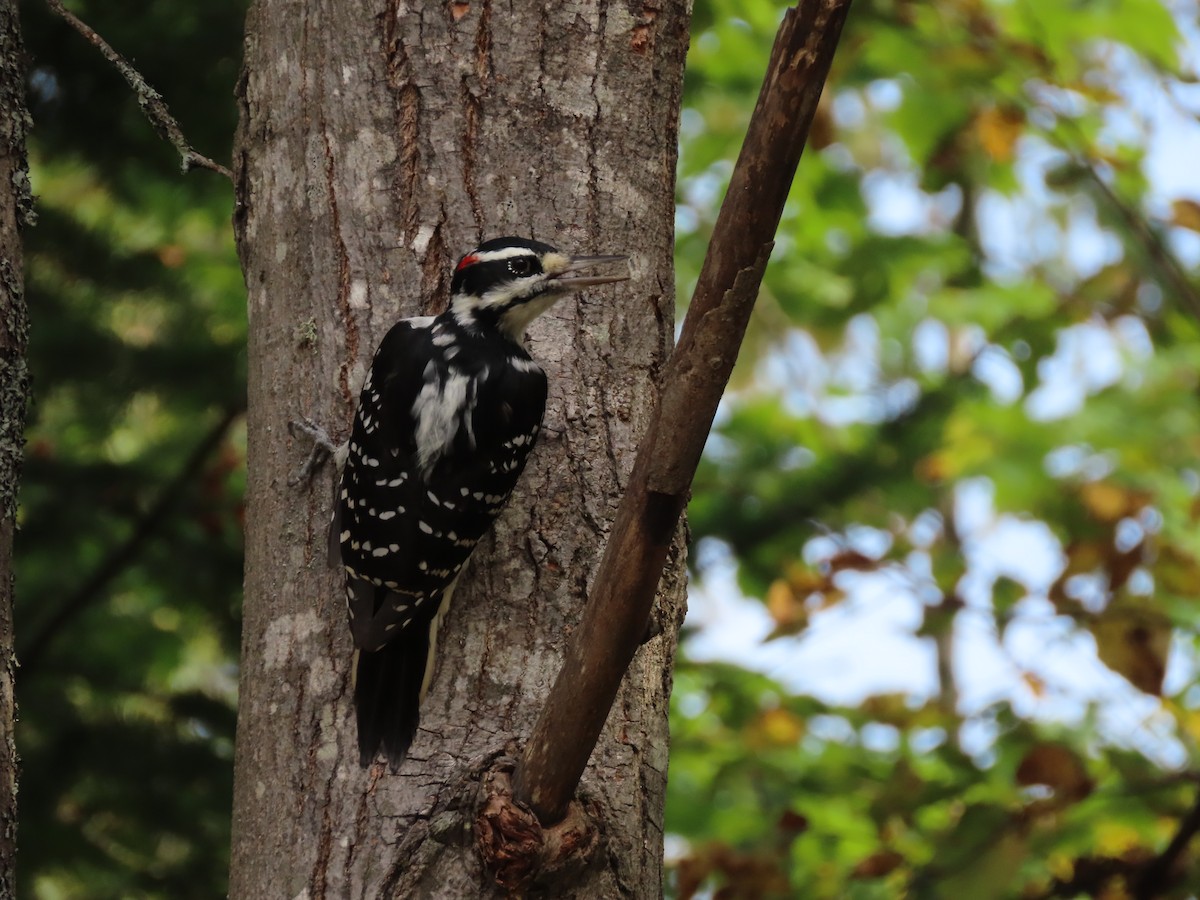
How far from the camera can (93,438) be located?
435cm

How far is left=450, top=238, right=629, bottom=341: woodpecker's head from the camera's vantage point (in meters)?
2.51

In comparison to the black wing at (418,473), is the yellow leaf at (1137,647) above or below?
above

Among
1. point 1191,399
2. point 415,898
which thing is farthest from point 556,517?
point 1191,399

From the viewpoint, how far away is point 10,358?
2.14 metres

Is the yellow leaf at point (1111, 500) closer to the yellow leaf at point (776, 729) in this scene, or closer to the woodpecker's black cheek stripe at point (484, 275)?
the yellow leaf at point (776, 729)

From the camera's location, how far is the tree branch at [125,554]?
383 cm

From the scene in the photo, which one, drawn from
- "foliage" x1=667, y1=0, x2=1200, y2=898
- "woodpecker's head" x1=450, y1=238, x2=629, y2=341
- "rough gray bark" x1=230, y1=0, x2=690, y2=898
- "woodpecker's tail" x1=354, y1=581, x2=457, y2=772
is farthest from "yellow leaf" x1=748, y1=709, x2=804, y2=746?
"woodpecker's tail" x1=354, y1=581, x2=457, y2=772

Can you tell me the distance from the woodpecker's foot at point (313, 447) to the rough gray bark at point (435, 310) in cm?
2

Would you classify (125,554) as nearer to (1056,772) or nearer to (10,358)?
(10,358)

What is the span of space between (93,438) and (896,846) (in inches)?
116

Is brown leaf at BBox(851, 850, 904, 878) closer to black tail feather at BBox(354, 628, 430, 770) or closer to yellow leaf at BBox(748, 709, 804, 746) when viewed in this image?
yellow leaf at BBox(748, 709, 804, 746)

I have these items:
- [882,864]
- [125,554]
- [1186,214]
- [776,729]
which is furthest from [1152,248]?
[125,554]

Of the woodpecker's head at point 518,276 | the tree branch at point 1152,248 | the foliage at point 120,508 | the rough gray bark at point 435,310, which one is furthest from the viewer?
the tree branch at point 1152,248

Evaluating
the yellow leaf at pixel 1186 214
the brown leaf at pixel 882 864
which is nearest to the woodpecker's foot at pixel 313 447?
the brown leaf at pixel 882 864
